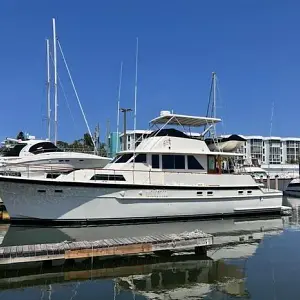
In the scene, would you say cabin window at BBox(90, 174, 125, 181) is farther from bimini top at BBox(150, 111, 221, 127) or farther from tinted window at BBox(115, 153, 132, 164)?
bimini top at BBox(150, 111, 221, 127)

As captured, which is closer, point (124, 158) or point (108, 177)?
point (108, 177)

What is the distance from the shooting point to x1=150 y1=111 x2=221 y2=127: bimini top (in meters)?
18.9

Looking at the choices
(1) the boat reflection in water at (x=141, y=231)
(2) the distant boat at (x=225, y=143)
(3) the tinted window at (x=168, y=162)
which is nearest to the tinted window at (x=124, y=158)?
(3) the tinted window at (x=168, y=162)

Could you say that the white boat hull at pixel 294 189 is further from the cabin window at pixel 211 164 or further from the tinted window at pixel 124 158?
the tinted window at pixel 124 158

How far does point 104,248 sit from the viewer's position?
9570 mm

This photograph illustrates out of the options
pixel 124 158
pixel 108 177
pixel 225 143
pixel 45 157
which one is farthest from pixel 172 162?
pixel 45 157

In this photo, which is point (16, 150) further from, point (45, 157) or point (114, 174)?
point (114, 174)

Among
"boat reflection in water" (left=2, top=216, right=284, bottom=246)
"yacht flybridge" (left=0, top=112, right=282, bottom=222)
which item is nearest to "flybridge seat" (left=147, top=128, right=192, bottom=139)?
"yacht flybridge" (left=0, top=112, right=282, bottom=222)

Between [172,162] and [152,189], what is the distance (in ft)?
6.26

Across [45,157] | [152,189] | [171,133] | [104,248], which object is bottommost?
[104,248]

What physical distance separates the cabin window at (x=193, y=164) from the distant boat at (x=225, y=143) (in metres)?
2.09

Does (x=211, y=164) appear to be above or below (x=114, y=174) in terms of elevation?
above

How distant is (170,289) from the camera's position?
26.0ft

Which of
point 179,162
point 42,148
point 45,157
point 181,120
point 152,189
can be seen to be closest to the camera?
point 152,189
